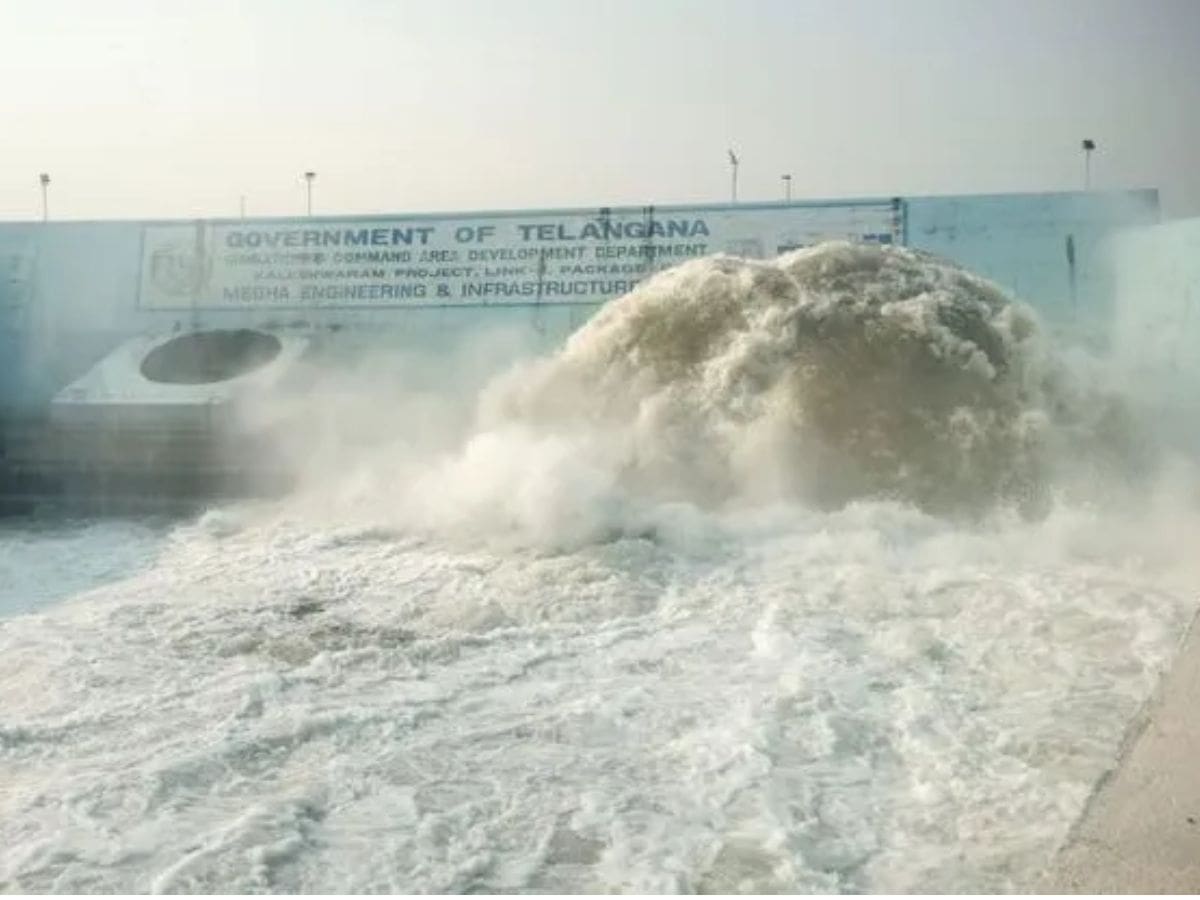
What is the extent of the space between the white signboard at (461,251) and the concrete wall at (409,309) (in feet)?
0.53

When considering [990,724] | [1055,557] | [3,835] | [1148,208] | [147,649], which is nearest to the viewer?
[3,835]

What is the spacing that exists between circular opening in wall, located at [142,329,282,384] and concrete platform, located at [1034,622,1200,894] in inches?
483

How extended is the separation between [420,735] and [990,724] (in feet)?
7.75

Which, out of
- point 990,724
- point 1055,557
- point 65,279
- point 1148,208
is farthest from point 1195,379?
point 65,279

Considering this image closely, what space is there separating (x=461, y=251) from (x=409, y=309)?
0.95 meters

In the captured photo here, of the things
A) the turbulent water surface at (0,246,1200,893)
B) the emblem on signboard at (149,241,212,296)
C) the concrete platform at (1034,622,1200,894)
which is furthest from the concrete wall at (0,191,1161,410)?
the concrete platform at (1034,622,1200,894)

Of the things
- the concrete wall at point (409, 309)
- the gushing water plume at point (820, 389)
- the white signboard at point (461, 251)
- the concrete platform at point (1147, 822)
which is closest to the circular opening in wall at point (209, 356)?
the concrete wall at point (409, 309)

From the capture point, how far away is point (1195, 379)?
456 inches

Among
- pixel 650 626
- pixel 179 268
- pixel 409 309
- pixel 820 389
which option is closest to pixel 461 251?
pixel 409 309

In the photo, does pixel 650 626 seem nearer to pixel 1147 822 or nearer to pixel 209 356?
pixel 1147 822

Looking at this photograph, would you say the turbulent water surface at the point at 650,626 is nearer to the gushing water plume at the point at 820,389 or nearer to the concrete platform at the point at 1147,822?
the gushing water plume at the point at 820,389

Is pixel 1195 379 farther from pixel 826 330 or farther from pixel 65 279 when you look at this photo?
pixel 65 279

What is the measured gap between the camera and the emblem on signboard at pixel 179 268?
15.8 metres

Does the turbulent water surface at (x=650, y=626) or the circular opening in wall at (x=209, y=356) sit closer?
the turbulent water surface at (x=650, y=626)
